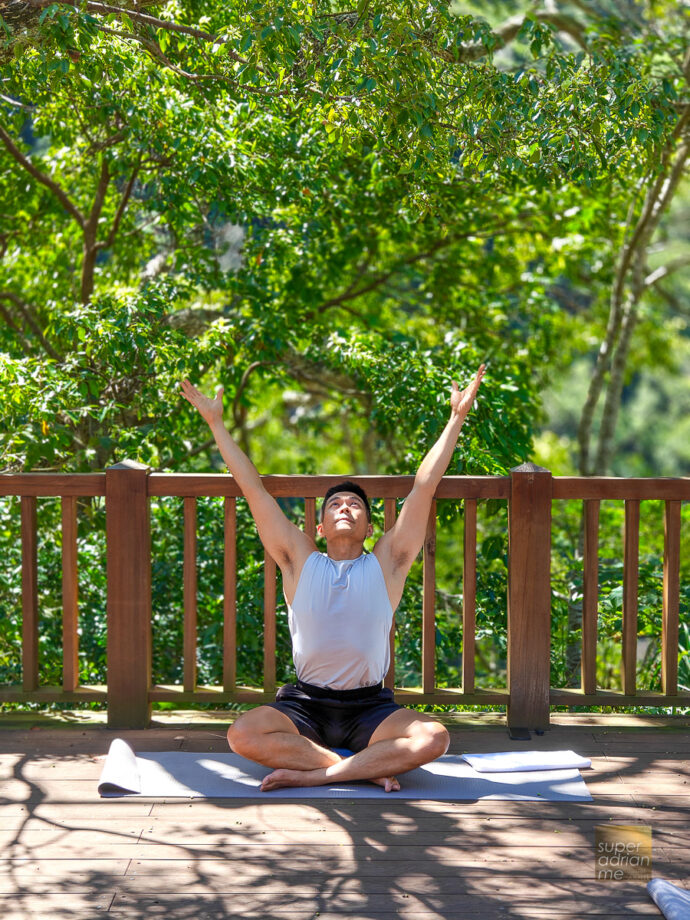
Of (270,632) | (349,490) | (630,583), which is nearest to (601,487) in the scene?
(630,583)

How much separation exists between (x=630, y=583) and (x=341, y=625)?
1235mm

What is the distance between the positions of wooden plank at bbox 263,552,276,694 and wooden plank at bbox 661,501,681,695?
154cm

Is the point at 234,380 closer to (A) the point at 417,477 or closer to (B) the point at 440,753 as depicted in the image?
(A) the point at 417,477

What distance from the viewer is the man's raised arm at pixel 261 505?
3.66m

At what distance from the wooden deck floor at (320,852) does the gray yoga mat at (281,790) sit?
53 mm

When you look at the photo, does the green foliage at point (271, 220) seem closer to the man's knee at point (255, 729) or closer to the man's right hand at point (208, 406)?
the man's right hand at point (208, 406)

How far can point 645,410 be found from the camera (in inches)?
1276

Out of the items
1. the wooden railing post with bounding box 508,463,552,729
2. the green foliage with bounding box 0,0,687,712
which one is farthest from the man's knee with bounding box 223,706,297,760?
the green foliage with bounding box 0,0,687,712

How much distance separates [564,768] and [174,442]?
2775mm

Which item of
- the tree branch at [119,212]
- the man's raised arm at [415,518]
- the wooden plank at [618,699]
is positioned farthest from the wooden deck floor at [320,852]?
the tree branch at [119,212]

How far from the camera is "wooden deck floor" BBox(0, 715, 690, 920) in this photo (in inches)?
105

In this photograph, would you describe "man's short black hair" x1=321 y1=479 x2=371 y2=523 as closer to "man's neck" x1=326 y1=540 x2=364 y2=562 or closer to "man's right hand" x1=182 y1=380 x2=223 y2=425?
"man's neck" x1=326 y1=540 x2=364 y2=562

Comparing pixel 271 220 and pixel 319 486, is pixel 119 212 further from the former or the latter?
pixel 319 486

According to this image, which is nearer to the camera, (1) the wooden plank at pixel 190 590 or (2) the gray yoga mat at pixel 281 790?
(2) the gray yoga mat at pixel 281 790
